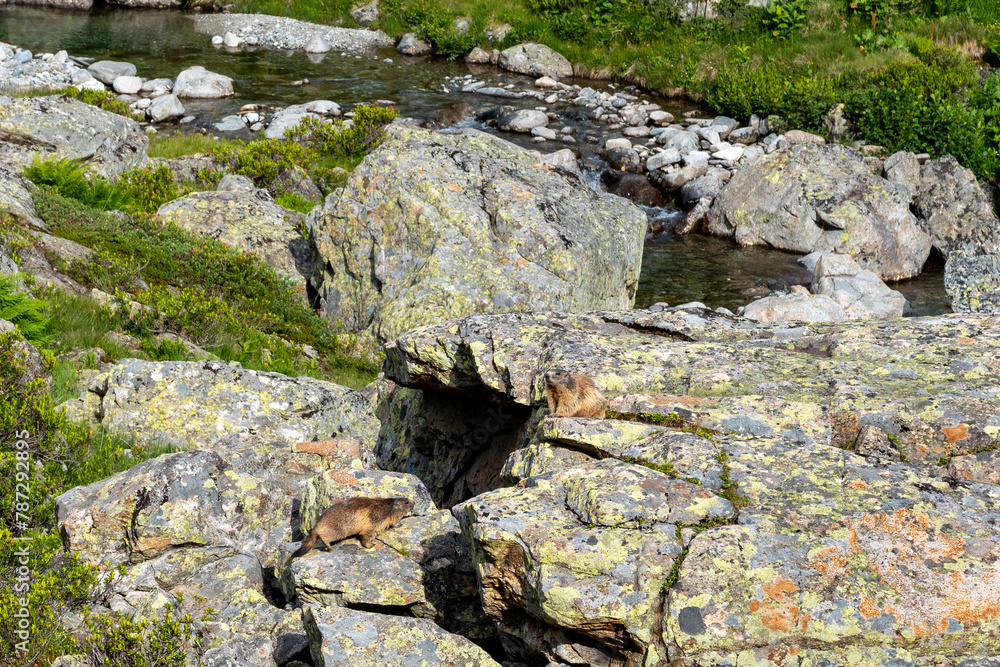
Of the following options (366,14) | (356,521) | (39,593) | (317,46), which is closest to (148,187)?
(39,593)

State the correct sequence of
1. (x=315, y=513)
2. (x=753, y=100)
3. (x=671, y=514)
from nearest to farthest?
(x=671, y=514)
(x=315, y=513)
(x=753, y=100)

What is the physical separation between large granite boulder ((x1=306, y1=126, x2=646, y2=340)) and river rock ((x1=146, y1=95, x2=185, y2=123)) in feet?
56.7

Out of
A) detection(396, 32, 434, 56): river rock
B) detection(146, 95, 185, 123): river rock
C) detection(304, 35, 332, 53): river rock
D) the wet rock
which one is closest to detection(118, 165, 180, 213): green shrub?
detection(146, 95, 185, 123): river rock

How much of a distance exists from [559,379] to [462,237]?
25.1 ft

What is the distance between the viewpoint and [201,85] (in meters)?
32.2

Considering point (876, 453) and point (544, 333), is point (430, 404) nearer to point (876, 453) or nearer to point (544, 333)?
point (544, 333)

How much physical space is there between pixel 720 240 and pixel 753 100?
11106mm

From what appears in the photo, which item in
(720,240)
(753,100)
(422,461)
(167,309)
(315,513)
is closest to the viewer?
(315,513)

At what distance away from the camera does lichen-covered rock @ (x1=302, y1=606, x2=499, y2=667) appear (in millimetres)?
5152

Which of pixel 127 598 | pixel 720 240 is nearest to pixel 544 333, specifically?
pixel 127 598

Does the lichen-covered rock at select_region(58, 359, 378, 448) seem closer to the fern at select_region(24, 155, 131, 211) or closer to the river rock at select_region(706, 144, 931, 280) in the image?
the fern at select_region(24, 155, 131, 211)

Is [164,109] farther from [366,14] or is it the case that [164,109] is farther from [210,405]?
[210,405]

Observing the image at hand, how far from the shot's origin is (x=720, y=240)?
2331cm

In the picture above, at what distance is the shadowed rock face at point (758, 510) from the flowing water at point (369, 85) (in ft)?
41.7
